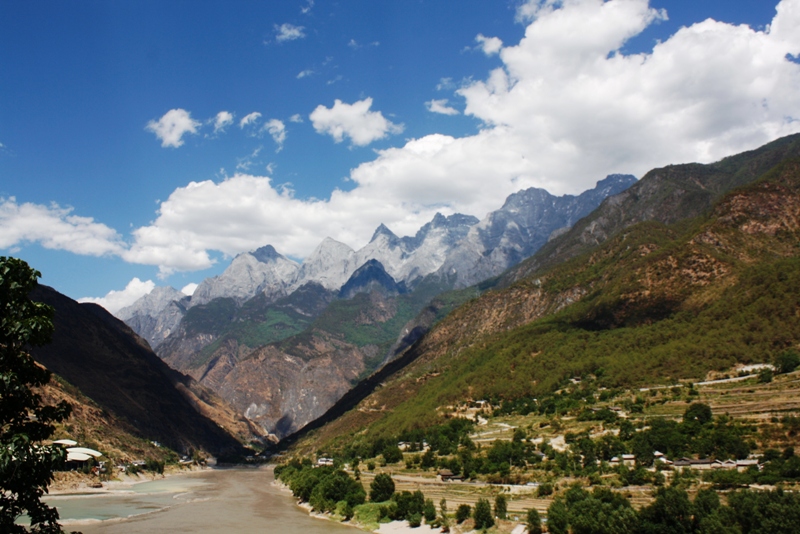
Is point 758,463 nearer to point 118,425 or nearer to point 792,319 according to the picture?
point 792,319

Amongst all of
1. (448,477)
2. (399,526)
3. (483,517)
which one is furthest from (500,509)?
(448,477)

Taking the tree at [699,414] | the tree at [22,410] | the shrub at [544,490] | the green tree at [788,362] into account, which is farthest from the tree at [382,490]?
the green tree at [788,362]

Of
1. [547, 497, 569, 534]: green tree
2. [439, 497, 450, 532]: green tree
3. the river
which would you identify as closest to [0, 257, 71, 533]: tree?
[547, 497, 569, 534]: green tree

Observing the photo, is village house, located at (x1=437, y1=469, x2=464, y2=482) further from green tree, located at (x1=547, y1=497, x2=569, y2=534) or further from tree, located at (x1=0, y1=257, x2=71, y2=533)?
tree, located at (x1=0, y1=257, x2=71, y2=533)

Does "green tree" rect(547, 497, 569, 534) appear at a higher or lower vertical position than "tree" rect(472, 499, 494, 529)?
higher

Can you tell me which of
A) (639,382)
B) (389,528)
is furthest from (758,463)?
(639,382)

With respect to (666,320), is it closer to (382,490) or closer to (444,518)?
(382,490)
